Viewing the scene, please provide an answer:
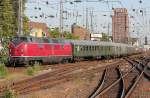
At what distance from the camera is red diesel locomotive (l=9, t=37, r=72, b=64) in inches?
1403

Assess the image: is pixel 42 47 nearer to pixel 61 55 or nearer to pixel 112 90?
pixel 61 55

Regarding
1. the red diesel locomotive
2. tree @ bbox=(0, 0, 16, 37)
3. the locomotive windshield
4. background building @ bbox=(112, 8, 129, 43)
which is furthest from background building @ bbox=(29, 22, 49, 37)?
the locomotive windshield

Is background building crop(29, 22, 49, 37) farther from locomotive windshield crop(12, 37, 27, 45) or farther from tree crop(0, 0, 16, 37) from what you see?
locomotive windshield crop(12, 37, 27, 45)

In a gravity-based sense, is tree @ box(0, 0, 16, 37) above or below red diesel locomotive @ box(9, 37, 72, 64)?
above

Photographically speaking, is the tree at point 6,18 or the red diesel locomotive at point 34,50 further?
the tree at point 6,18

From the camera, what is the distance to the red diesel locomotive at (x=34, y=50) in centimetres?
3562

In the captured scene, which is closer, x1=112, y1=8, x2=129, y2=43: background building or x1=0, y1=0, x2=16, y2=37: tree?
x1=0, y1=0, x2=16, y2=37: tree

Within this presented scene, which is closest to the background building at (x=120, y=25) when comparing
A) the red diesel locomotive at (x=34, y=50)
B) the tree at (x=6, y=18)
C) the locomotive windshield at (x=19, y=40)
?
the tree at (x=6, y=18)

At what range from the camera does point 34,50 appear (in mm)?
37250

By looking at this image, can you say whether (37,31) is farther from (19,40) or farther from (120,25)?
(19,40)

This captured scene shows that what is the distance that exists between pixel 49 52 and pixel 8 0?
29714mm

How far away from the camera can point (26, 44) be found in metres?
36.2

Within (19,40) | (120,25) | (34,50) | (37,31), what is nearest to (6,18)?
(34,50)

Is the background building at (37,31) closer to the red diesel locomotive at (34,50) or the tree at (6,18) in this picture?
the tree at (6,18)
